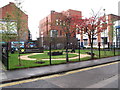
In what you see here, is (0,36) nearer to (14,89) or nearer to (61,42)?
(14,89)

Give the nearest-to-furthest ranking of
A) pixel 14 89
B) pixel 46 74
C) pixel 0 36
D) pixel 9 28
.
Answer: pixel 14 89 < pixel 46 74 < pixel 9 28 < pixel 0 36

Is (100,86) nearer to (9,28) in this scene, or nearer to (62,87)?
(62,87)

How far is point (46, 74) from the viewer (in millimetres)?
6578

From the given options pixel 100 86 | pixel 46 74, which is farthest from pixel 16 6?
pixel 100 86

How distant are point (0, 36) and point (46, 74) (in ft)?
30.6

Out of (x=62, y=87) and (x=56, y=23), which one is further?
(x=56, y=23)

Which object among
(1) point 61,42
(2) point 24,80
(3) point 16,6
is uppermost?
(3) point 16,6

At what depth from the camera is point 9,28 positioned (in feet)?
38.8

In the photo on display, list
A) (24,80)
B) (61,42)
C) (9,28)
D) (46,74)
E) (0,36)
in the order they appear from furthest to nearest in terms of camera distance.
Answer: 1. (61,42)
2. (0,36)
3. (9,28)
4. (46,74)
5. (24,80)

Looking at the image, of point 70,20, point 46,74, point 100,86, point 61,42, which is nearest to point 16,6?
point 70,20

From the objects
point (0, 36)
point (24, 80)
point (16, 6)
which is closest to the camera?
point (24, 80)

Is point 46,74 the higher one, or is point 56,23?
point 56,23

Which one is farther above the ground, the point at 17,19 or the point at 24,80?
the point at 17,19

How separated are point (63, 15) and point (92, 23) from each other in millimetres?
3918
